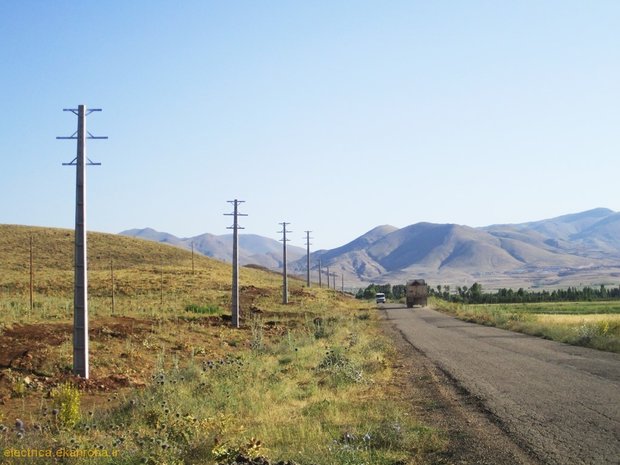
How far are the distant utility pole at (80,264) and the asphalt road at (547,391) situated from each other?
897 centimetres

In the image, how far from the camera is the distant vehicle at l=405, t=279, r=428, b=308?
78.8 meters

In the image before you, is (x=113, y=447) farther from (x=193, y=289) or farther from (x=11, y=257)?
(x=11, y=257)

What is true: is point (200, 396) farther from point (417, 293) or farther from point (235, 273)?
point (417, 293)

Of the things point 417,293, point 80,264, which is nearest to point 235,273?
point 80,264

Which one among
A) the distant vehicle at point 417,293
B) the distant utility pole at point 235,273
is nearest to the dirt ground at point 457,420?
the distant utility pole at point 235,273

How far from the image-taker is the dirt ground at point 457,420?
831 centimetres

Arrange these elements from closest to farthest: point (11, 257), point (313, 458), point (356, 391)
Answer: point (313, 458), point (356, 391), point (11, 257)

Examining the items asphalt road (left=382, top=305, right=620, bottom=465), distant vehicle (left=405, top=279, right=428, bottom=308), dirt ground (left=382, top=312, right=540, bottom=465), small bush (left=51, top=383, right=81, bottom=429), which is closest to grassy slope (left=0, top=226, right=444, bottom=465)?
small bush (left=51, top=383, right=81, bottom=429)

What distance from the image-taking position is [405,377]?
16672 millimetres

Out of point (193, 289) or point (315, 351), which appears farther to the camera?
point (193, 289)

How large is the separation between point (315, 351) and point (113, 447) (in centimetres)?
1424

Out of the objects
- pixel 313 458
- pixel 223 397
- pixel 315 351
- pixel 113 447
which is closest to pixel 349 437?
pixel 313 458

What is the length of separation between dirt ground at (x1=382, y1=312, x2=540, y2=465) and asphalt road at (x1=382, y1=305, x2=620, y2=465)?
8.7 inches

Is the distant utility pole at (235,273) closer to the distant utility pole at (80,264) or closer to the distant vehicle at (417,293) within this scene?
the distant utility pole at (80,264)
